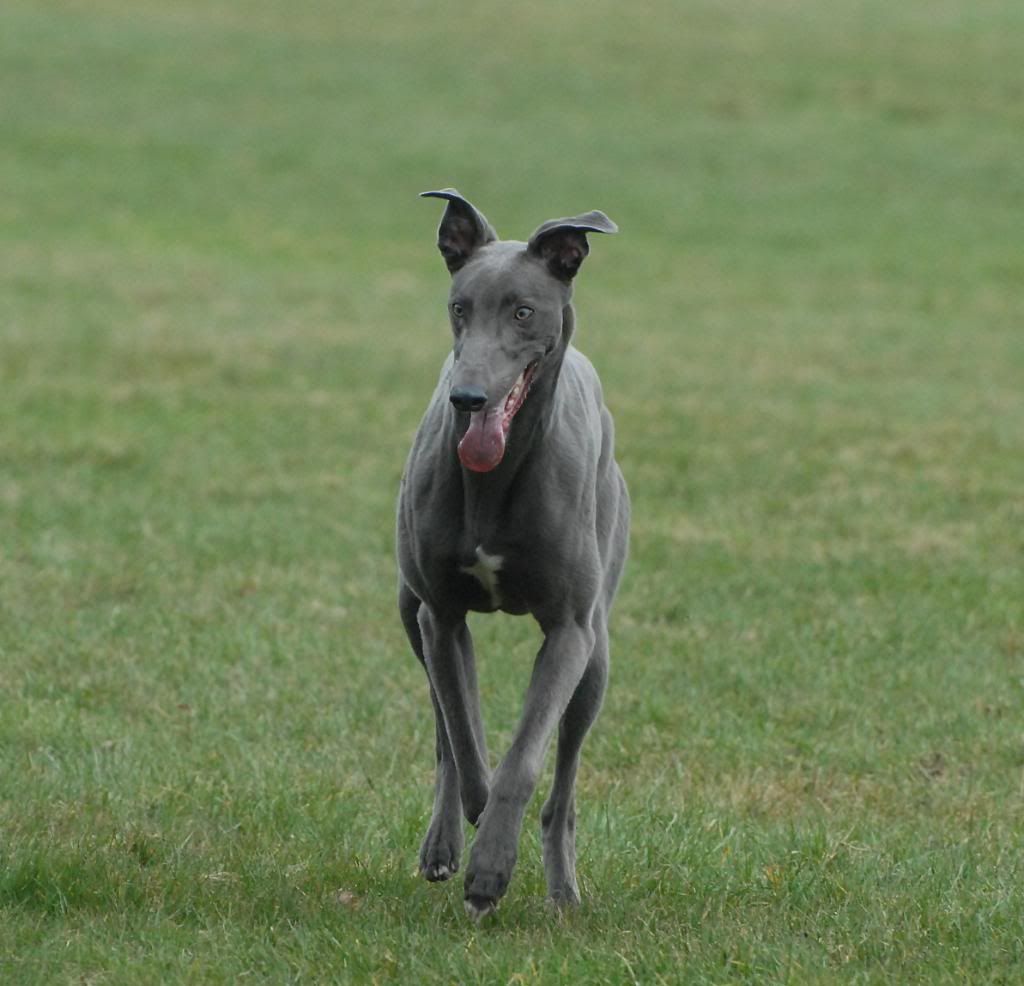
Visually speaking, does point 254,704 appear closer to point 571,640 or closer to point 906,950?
point 571,640

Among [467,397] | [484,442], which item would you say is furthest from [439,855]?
[467,397]

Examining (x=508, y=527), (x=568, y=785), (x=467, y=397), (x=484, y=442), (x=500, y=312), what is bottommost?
(x=568, y=785)

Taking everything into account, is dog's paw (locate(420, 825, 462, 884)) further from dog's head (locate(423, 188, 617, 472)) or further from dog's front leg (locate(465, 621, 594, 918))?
dog's head (locate(423, 188, 617, 472))

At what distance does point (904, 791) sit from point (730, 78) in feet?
110

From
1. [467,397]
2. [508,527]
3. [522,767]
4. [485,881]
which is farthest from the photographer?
[508,527]

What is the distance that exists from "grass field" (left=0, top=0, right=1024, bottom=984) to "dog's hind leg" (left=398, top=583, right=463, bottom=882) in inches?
7.4

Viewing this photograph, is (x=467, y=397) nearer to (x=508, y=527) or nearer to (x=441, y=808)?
(x=508, y=527)

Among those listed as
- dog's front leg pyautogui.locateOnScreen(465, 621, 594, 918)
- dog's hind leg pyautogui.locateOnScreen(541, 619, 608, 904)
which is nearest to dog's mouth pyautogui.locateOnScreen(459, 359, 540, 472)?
dog's front leg pyautogui.locateOnScreen(465, 621, 594, 918)

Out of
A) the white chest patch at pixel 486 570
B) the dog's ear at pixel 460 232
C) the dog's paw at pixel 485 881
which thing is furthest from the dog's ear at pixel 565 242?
A: the dog's paw at pixel 485 881

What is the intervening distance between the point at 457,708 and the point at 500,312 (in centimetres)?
120

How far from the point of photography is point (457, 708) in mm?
5480

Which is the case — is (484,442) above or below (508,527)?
above

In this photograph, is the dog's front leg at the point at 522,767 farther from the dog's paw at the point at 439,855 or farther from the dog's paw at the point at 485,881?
the dog's paw at the point at 439,855

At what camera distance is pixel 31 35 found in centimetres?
3872
